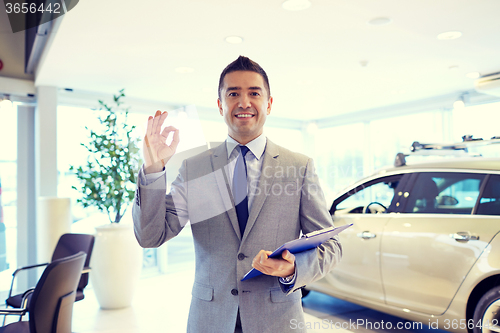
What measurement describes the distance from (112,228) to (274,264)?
3538mm

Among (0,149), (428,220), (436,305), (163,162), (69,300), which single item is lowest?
(436,305)

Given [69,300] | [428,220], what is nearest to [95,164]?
[69,300]

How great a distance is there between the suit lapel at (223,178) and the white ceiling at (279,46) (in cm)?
178

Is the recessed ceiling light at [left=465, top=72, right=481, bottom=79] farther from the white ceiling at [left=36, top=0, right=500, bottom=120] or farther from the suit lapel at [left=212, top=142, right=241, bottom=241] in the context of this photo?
the suit lapel at [left=212, top=142, right=241, bottom=241]

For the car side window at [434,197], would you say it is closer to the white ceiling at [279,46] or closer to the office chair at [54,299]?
the white ceiling at [279,46]

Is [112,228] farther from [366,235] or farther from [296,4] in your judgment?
[296,4]

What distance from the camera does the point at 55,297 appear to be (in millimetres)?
1990

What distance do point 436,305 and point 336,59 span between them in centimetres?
253

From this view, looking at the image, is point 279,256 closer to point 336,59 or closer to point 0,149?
point 336,59

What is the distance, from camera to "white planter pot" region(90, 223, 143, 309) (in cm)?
395

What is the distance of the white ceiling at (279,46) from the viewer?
2721mm

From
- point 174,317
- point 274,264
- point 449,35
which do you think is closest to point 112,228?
point 174,317

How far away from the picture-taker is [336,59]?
391 cm

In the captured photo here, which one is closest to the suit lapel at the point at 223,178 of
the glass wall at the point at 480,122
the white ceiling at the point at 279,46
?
the white ceiling at the point at 279,46
